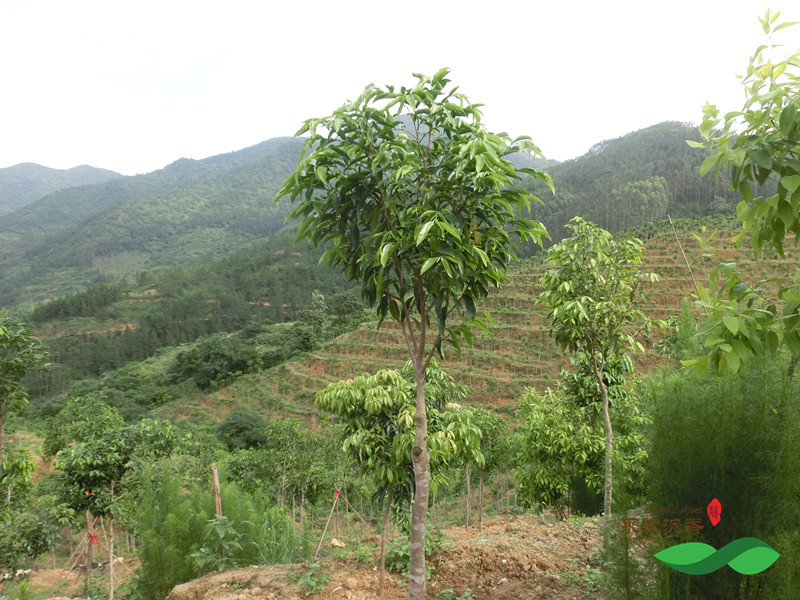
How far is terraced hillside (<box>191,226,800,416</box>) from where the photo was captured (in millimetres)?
27109

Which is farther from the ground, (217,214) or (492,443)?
(217,214)

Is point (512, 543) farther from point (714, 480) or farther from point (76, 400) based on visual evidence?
point (76, 400)

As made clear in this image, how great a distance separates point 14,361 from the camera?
22.0ft

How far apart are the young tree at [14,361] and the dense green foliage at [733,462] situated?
876cm

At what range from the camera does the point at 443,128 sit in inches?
111

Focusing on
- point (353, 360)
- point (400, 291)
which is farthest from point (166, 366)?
point (400, 291)

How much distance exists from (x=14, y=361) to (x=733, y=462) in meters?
9.08

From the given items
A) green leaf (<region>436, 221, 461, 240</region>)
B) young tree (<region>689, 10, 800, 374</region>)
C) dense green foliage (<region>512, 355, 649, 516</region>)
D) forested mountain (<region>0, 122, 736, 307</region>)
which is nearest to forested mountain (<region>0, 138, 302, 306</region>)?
forested mountain (<region>0, 122, 736, 307</region>)

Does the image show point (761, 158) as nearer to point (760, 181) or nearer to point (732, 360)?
point (760, 181)

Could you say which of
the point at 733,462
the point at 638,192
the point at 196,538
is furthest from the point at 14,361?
the point at 638,192

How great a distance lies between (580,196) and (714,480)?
65.8 metres

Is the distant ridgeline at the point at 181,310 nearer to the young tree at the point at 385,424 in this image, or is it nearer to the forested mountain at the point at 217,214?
the forested mountain at the point at 217,214

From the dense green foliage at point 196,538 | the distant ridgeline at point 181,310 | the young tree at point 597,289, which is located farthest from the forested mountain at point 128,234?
the young tree at point 597,289

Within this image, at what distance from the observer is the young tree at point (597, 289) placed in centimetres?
461
